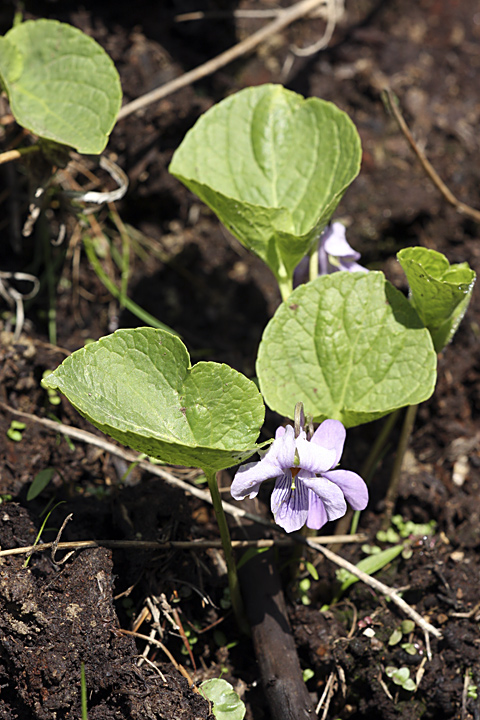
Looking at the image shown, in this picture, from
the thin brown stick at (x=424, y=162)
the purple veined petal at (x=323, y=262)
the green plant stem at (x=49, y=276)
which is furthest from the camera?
the green plant stem at (x=49, y=276)

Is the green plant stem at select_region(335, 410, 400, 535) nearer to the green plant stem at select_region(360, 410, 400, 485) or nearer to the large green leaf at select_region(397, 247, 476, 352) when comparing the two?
the green plant stem at select_region(360, 410, 400, 485)

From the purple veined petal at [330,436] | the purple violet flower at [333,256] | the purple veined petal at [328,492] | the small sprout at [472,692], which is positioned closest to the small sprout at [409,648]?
the small sprout at [472,692]

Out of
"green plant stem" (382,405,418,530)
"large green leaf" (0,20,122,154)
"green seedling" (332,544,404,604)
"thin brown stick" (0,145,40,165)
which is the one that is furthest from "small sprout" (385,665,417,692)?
"thin brown stick" (0,145,40,165)

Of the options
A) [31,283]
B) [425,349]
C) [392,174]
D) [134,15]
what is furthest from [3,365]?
[392,174]

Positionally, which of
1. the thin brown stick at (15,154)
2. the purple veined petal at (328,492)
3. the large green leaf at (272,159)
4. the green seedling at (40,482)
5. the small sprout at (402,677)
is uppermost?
the large green leaf at (272,159)

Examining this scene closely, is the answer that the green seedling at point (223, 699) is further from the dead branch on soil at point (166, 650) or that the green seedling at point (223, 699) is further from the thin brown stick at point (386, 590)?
the thin brown stick at point (386, 590)

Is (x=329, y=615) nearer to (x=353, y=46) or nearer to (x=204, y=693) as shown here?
(x=204, y=693)
